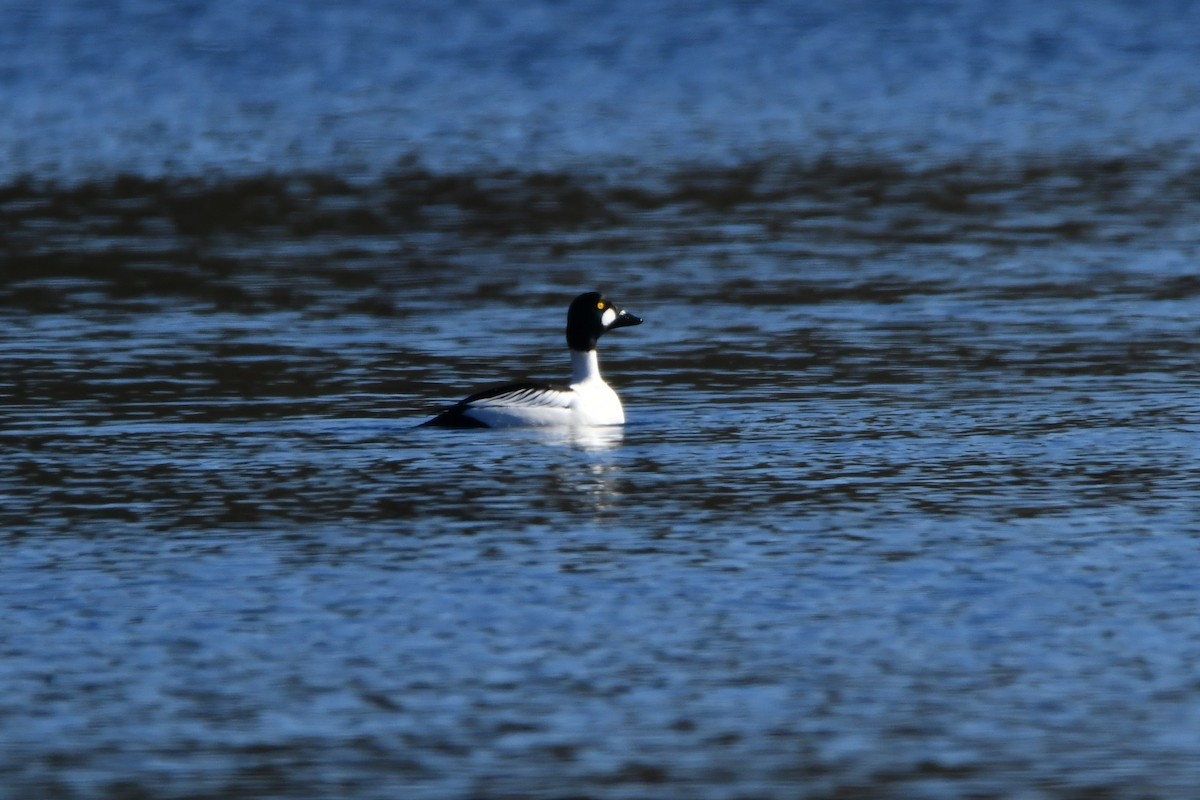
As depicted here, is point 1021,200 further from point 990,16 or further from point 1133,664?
point 990,16

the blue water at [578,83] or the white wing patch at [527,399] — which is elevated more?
the blue water at [578,83]

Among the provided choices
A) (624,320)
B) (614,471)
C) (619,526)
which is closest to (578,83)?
(624,320)

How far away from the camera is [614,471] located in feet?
46.6

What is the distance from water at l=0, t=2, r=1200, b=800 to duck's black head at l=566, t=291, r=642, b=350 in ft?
1.77

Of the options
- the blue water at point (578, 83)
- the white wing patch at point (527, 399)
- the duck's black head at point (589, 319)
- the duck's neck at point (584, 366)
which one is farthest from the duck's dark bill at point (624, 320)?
the blue water at point (578, 83)

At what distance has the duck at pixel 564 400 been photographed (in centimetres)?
1552

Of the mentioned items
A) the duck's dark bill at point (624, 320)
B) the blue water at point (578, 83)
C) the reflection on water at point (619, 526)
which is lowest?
the reflection on water at point (619, 526)

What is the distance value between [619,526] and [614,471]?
1819 mm

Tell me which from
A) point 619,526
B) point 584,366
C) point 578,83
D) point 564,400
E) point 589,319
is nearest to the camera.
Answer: point 619,526

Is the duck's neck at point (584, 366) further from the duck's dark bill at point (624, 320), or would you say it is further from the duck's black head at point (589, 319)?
the duck's dark bill at point (624, 320)

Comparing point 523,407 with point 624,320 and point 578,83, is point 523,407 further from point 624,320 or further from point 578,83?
point 578,83

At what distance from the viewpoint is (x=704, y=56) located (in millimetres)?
46688

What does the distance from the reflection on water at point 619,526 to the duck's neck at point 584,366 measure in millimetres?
571

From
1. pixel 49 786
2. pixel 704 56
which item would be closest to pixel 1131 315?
pixel 49 786
